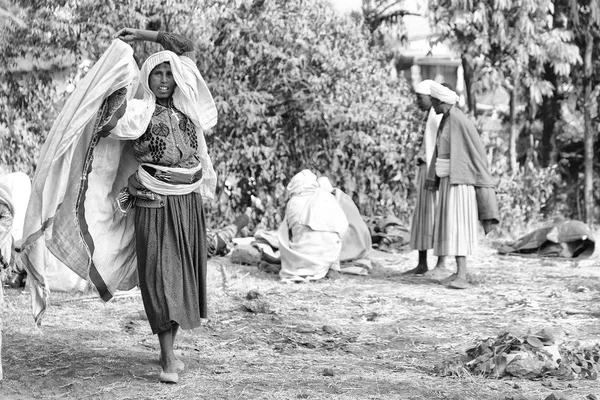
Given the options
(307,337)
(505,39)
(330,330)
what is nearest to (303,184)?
(330,330)

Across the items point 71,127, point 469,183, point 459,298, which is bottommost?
point 459,298

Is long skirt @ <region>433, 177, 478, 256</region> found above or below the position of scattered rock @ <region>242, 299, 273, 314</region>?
above

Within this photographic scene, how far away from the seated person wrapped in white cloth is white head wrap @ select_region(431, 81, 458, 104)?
147 cm

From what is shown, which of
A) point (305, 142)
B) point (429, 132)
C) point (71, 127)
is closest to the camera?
point (71, 127)

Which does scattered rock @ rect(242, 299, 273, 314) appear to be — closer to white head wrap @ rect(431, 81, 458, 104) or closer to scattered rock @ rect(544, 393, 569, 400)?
white head wrap @ rect(431, 81, 458, 104)

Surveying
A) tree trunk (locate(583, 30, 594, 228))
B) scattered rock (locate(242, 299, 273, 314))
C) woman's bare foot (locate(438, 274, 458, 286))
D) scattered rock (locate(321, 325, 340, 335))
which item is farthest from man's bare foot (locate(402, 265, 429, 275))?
tree trunk (locate(583, 30, 594, 228))

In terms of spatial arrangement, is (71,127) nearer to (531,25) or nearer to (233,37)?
(233,37)

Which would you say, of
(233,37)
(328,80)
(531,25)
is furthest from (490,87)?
(233,37)

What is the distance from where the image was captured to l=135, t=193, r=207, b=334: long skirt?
465 centimetres

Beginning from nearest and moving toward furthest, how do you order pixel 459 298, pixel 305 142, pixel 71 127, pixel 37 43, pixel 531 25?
pixel 71 127
pixel 459 298
pixel 37 43
pixel 305 142
pixel 531 25

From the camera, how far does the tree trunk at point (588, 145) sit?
12992 mm

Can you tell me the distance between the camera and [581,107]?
44.0 feet

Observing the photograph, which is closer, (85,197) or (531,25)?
(85,197)

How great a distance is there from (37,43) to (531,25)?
6635mm
